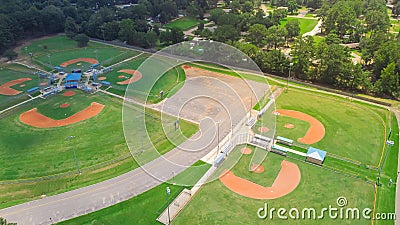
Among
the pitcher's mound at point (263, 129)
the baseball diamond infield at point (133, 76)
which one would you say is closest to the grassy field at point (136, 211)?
the pitcher's mound at point (263, 129)

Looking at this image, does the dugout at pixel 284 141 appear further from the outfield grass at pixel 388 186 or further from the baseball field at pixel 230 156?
the outfield grass at pixel 388 186

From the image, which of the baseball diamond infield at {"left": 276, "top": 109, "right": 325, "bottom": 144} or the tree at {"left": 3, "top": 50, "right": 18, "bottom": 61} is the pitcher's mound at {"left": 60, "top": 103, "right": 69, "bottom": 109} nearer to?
the tree at {"left": 3, "top": 50, "right": 18, "bottom": 61}

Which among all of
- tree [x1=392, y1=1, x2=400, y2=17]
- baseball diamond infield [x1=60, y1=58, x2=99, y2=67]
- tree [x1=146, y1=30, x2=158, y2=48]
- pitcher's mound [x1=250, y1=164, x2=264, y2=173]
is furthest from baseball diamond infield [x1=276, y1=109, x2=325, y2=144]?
tree [x1=392, y1=1, x2=400, y2=17]

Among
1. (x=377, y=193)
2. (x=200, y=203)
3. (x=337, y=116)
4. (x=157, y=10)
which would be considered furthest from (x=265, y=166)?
(x=157, y=10)

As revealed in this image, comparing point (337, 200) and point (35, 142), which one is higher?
point (35, 142)

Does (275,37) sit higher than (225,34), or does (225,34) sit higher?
(225,34)

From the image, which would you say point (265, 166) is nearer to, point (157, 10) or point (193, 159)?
point (193, 159)

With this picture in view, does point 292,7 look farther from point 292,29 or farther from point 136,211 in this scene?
point 136,211

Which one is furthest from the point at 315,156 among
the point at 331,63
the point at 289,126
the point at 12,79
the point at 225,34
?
the point at 12,79
